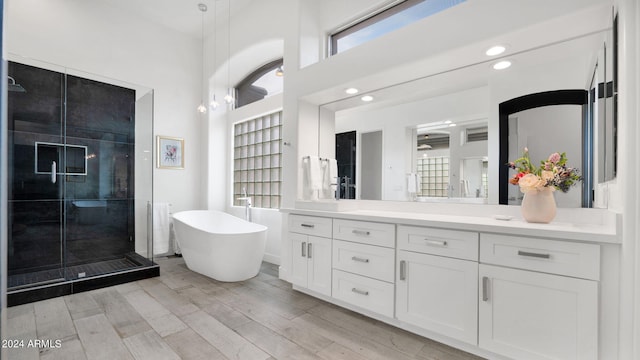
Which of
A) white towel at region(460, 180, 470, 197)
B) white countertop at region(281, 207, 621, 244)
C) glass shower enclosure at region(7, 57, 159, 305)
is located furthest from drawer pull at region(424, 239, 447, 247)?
glass shower enclosure at region(7, 57, 159, 305)

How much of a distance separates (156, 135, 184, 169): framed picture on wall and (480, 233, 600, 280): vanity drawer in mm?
4528

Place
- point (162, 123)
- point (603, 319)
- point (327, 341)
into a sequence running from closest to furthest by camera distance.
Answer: point (603, 319), point (327, 341), point (162, 123)

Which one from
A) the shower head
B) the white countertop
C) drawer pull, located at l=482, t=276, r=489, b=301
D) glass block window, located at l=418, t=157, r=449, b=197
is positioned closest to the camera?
the white countertop

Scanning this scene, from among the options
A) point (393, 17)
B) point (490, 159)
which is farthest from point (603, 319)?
point (393, 17)

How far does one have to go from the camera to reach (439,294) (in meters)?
1.89

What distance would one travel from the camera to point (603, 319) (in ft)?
4.63

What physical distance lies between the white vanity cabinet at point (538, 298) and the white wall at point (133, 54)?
4470mm

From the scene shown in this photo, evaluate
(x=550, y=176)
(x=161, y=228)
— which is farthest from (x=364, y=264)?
(x=161, y=228)

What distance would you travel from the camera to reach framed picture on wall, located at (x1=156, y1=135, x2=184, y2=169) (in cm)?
452

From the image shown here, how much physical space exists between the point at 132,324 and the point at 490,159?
3.05 metres

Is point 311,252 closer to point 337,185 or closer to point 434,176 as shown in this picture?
point 337,185

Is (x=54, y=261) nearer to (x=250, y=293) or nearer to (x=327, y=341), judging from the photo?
(x=250, y=293)

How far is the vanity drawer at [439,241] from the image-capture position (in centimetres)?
179

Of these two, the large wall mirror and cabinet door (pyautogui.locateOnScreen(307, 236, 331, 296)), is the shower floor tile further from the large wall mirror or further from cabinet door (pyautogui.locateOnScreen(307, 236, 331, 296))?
the large wall mirror
